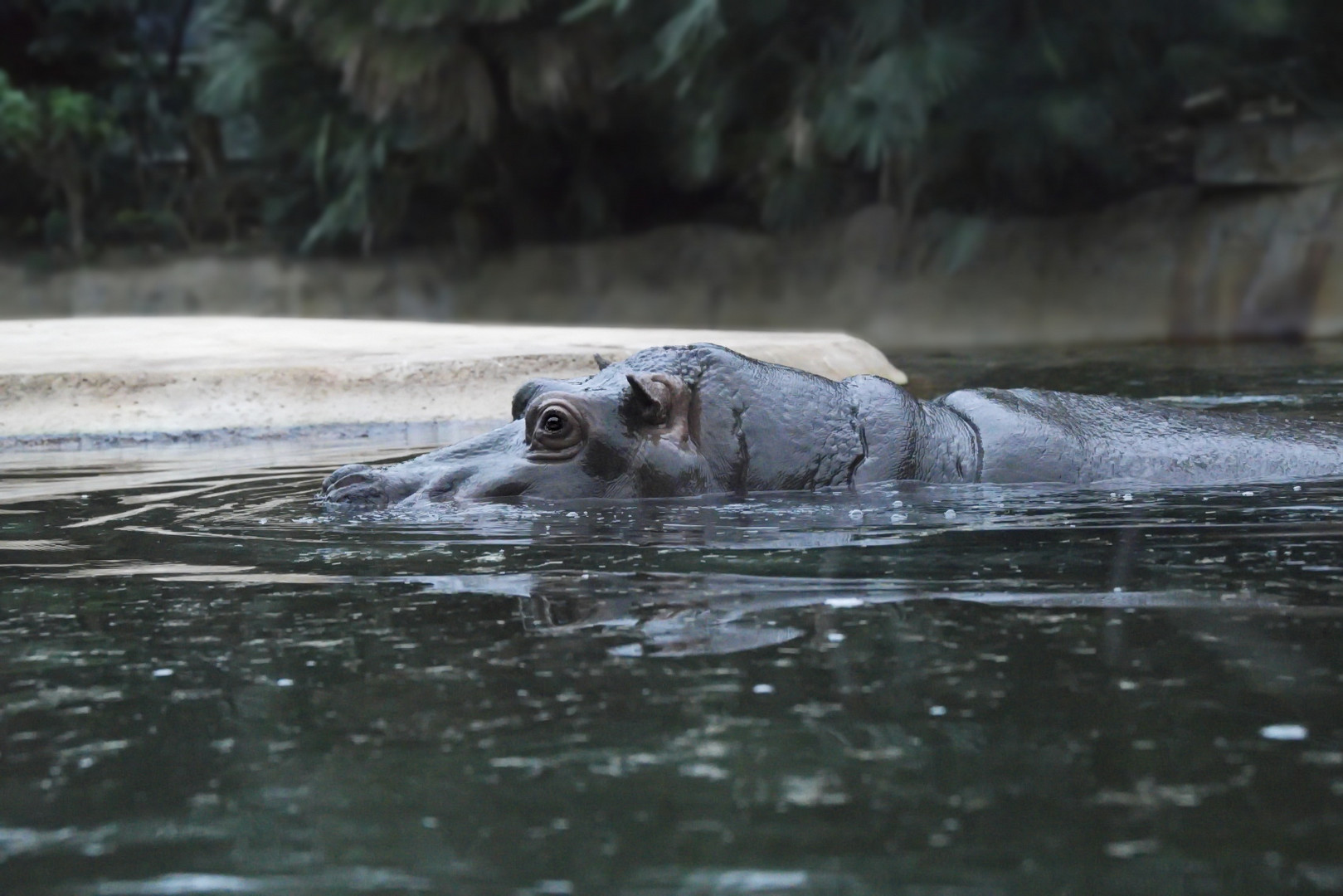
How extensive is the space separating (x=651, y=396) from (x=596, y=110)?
11.5 meters

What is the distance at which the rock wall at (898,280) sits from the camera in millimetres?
12742

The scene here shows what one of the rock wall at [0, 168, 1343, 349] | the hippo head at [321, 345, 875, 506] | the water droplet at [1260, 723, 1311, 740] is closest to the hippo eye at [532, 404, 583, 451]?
the hippo head at [321, 345, 875, 506]

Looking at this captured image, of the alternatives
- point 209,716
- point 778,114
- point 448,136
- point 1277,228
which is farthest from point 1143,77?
point 209,716

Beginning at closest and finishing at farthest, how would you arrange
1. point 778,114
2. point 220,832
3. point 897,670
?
1. point 220,832
2. point 897,670
3. point 778,114

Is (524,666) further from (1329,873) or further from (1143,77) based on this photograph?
(1143,77)

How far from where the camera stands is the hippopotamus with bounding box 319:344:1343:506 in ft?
12.5

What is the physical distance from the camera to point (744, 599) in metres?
2.57

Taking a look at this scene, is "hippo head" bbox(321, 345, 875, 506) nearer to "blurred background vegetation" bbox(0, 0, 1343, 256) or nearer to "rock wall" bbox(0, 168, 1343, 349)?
"blurred background vegetation" bbox(0, 0, 1343, 256)

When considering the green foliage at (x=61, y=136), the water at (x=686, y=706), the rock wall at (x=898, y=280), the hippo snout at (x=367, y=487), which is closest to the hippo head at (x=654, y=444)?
the hippo snout at (x=367, y=487)

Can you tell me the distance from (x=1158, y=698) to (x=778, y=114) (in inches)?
486

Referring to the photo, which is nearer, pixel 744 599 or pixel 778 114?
pixel 744 599

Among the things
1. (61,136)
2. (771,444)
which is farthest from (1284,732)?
(61,136)

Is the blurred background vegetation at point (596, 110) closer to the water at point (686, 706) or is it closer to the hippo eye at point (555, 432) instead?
the hippo eye at point (555, 432)

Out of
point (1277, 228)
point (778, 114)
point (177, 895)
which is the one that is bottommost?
point (177, 895)
